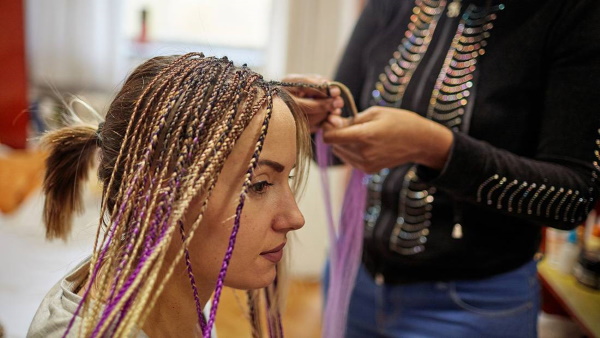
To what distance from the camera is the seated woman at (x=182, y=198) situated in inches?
25.5

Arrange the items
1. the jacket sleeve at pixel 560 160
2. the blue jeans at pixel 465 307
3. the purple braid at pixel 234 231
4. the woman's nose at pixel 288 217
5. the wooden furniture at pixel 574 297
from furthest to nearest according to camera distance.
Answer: the wooden furniture at pixel 574 297 < the blue jeans at pixel 465 307 < the jacket sleeve at pixel 560 160 < the woman's nose at pixel 288 217 < the purple braid at pixel 234 231

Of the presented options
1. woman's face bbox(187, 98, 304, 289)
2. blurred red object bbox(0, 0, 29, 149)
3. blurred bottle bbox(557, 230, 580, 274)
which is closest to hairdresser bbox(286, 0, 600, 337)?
woman's face bbox(187, 98, 304, 289)

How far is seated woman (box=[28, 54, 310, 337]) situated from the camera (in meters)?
0.65

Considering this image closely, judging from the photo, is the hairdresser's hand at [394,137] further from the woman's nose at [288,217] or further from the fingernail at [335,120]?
the woman's nose at [288,217]

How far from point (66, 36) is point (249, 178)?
2.74m

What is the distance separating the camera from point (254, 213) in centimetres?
73

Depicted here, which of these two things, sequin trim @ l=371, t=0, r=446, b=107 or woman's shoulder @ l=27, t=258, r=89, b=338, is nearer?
woman's shoulder @ l=27, t=258, r=89, b=338

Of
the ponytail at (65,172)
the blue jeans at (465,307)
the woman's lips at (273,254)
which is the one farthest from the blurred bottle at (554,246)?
the ponytail at (65,172)

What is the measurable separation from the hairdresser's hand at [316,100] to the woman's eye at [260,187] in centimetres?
21

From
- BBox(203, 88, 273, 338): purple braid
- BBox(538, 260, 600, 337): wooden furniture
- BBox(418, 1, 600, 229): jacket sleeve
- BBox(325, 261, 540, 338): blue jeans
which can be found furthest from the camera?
BBox(538, 260, 600, 337): wooden furniture

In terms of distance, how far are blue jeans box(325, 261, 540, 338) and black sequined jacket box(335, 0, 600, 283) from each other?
0.07ft

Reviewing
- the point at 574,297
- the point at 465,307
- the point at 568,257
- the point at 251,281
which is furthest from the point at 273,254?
the point at 568,257

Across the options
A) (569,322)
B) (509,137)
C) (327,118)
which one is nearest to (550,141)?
(509,137)

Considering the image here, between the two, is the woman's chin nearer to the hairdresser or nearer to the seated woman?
the seated woman
